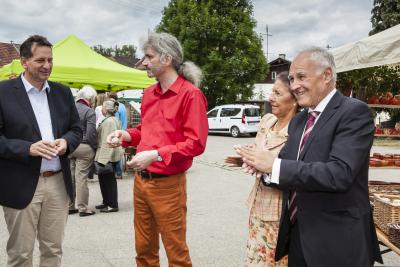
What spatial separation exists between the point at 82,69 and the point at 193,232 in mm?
5163

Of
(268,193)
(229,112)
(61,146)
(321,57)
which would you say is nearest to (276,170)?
(321,57)

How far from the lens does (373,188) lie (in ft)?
14.1

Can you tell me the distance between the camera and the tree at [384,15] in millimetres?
26316

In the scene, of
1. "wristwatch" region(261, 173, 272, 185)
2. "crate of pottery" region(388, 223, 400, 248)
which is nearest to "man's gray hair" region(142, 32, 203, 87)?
"wristwatch" region(261, 173, 272, 185)

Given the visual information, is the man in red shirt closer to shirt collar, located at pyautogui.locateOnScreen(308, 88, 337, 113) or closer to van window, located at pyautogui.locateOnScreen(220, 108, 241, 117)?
shirt collar, located at pyautogui.locateOnScreen(308, 88, 337, 113)

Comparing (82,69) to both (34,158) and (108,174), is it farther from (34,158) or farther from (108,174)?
(34,158)

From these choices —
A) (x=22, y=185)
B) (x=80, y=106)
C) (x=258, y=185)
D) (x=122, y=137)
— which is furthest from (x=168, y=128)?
(x=80, y=106)

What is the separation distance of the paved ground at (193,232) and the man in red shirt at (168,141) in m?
1.49

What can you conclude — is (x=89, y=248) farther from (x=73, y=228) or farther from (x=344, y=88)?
(x=344, y=88)

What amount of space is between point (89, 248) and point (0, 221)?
1813mm

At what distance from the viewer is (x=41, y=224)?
3076mm

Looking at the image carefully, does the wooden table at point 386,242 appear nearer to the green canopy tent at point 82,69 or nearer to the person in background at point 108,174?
the person in background at point 108,174

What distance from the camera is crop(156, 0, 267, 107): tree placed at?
31.2m

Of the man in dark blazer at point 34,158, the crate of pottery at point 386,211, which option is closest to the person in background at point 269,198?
the crate of pottery at point 386,211
